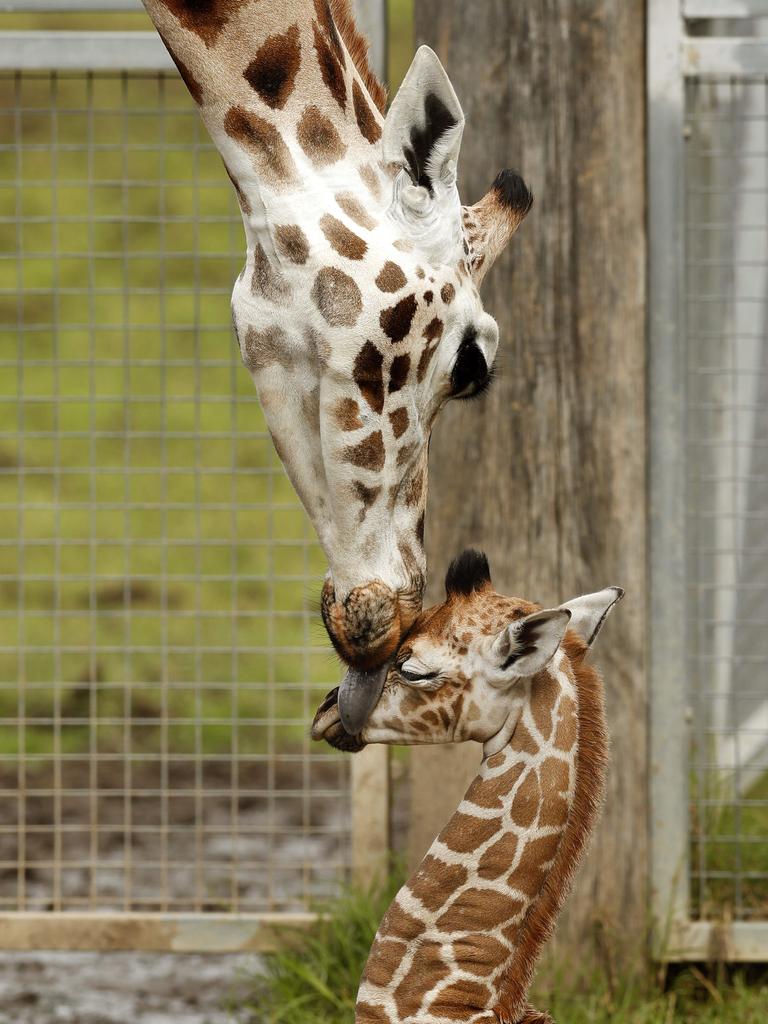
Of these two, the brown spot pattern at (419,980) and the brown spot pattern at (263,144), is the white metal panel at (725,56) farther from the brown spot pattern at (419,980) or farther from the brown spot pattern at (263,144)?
the brown spot pattern at (419,980)

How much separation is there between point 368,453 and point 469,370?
217 millimetres

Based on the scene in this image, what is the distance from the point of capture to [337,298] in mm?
1911

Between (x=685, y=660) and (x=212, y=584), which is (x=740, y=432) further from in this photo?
(x=212, y=584)

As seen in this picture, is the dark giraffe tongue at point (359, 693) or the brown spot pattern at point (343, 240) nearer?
the brown spot pattern at point (343, 240)

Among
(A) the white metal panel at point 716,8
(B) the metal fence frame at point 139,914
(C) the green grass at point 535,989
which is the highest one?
(A) the white metal panel at point 716,8

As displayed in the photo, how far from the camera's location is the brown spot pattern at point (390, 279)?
1923 millimetres

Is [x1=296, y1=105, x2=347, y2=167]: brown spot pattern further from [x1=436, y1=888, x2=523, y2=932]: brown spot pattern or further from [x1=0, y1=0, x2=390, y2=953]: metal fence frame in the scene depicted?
[x1=0, y1=0, x2=390, y2=953]: metal fence frame

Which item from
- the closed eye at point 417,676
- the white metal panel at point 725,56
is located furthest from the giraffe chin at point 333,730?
the white metal panel at point 725,56

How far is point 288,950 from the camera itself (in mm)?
3645

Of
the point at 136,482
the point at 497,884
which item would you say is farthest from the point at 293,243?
the point at 136,482

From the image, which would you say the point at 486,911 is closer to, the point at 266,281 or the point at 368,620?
the point at 368,620

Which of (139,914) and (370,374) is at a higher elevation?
(370,374)

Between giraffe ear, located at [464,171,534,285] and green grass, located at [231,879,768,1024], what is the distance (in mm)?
2016

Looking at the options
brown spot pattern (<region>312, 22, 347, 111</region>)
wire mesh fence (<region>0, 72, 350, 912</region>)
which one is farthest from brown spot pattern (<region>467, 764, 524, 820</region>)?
brown spot pattern (<region>312, 22, 347, 111</region>)
